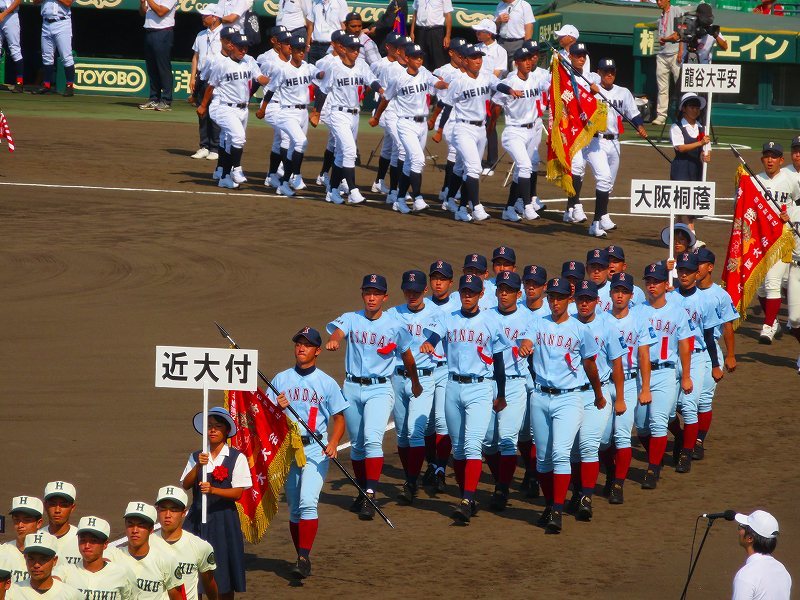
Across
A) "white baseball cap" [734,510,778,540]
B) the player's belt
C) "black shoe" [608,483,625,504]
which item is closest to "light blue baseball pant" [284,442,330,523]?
the player's belt

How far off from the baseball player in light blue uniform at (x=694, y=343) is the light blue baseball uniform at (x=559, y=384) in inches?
67.2

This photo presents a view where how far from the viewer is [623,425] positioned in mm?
11547

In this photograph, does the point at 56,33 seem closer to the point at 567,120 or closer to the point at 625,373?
the point at 567,120

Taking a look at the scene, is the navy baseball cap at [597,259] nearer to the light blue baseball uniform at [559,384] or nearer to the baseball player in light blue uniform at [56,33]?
the light blue baseball uniform at [559,384]

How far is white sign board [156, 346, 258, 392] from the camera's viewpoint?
30.3 ft

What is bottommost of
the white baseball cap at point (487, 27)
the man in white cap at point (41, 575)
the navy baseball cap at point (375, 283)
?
the man in white cap at point (41, 575)

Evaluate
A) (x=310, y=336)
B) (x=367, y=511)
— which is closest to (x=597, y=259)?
(x=367, y=511)

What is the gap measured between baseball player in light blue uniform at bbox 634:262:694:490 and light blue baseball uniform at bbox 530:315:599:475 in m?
1.21

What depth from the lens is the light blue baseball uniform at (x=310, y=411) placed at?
9.96 m

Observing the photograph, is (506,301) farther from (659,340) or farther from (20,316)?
(20,316)

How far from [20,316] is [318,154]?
1121 centimetres

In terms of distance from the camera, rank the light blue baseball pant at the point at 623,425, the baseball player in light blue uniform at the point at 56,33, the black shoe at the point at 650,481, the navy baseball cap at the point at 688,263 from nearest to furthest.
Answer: the light blue baseball pant at the point at 623,425 → the black shoe at the point at 650,481 → the navy baseball cap at the point at 688,263 → the baseball player in light blue uniform at the point at 56,33

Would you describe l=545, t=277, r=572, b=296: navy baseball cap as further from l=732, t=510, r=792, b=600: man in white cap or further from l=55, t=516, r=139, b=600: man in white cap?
l=55, t=516, r=139, b=600: man in white cap

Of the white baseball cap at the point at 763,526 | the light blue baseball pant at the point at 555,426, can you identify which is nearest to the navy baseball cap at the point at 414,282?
the light blue baseball pant at the point at 555,426
